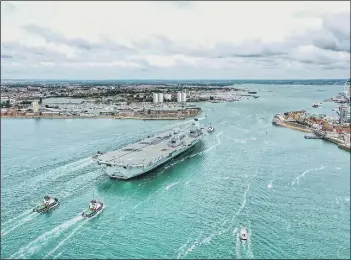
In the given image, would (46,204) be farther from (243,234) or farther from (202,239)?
(243,234)

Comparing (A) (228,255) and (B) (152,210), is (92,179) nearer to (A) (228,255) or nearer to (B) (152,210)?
(B) (152,210)

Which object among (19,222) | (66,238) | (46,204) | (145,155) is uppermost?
(145,155)

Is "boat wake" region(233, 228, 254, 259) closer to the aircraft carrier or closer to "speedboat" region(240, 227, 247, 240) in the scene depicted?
"speedboat" region(240, 227, 247, 240)

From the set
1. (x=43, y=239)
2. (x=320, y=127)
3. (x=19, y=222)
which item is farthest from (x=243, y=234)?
(x=320, y=127)

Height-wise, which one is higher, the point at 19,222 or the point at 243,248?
the point at 19,222

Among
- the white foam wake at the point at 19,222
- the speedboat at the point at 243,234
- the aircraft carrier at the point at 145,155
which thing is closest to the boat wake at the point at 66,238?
the white foam wake at the point at 19,222

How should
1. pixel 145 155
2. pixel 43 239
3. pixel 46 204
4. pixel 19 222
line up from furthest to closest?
pixel 145 155, pixel 46 204, pixel 19 222, pixel 43 239

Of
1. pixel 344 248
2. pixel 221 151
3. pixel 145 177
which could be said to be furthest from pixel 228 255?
pixel 221 151
